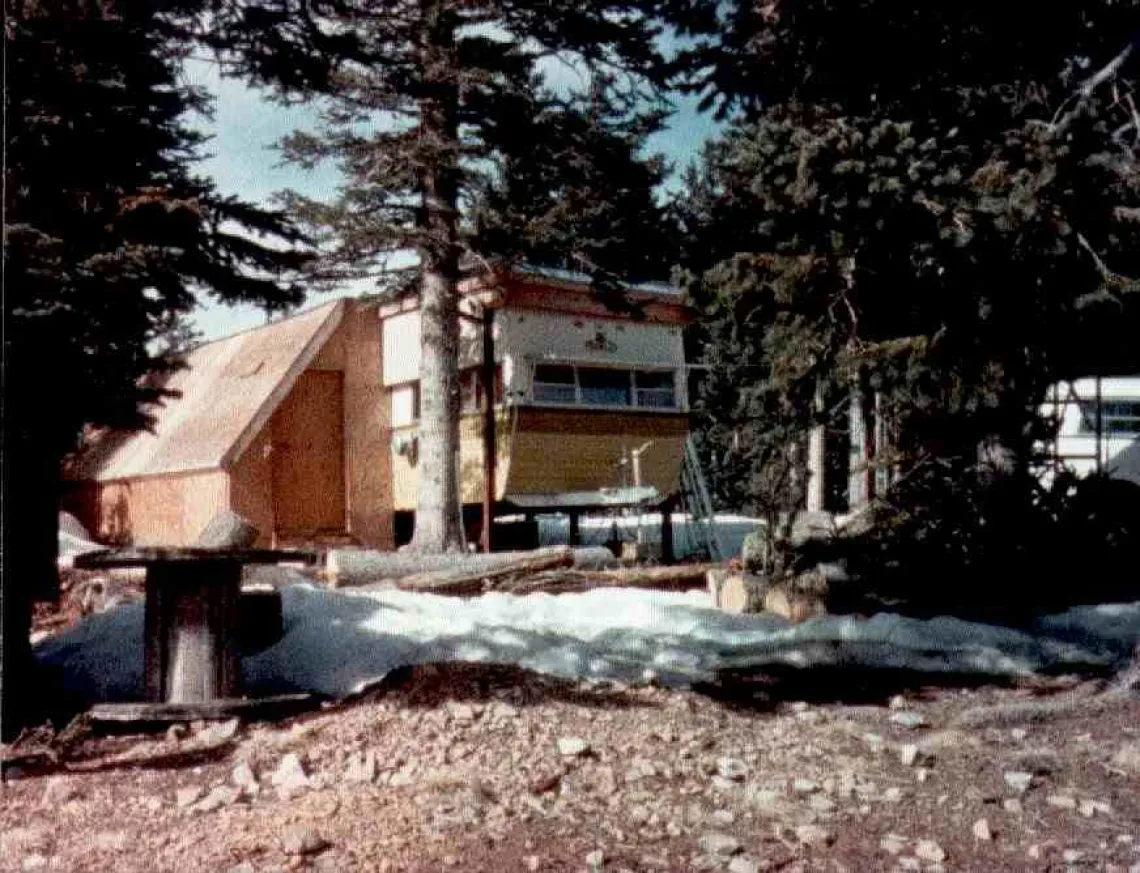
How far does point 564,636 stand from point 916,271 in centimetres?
378

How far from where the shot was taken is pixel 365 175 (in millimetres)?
17172

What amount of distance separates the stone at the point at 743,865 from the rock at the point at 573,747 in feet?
4.17

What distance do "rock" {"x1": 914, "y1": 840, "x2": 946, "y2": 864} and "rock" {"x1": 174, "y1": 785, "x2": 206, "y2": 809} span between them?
10.5 ft

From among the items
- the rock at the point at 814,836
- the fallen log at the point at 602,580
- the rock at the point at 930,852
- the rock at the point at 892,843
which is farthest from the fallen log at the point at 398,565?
the rock at the point at 930,852

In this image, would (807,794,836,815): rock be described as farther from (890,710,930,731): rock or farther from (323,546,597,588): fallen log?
(323,546,597,588): fallen log

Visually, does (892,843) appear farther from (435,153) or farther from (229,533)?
(435,153)

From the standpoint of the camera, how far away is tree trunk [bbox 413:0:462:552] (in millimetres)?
16391

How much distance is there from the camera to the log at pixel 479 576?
440 inches

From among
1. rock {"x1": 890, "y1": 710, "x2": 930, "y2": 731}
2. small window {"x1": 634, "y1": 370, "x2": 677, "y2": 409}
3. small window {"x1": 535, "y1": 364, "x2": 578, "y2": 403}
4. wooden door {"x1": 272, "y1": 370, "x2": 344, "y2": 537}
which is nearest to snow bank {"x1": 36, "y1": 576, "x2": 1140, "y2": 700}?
rock {"x1": 890, "y1": 710, "x2": 930, "y2": 731}

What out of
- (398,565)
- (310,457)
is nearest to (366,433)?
(310,457)

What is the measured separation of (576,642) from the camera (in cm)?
789

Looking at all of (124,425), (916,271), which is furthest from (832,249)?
(124,425)

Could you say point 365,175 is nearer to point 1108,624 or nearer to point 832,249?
point 832,249

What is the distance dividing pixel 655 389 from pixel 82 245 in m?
15.3
